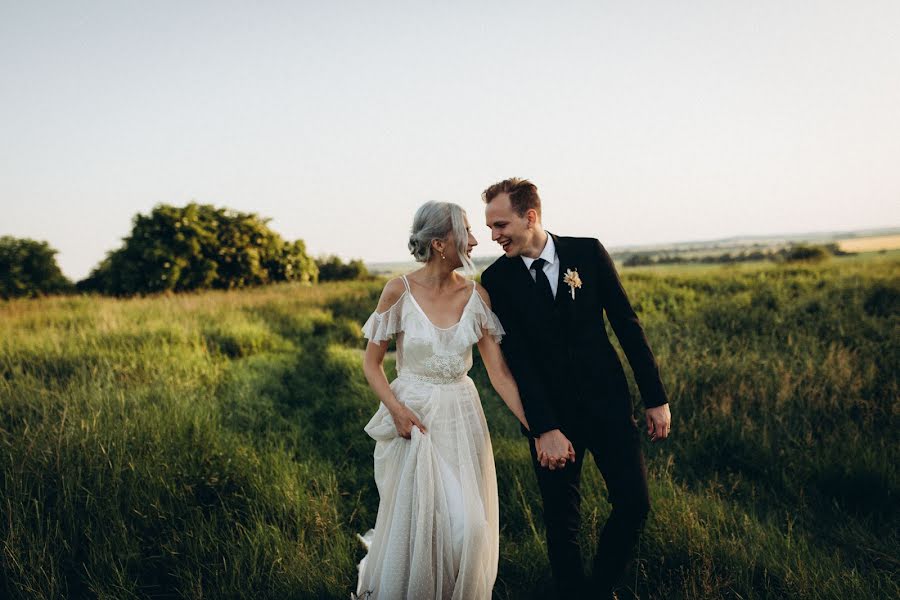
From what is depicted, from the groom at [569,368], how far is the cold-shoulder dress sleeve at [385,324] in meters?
0.54

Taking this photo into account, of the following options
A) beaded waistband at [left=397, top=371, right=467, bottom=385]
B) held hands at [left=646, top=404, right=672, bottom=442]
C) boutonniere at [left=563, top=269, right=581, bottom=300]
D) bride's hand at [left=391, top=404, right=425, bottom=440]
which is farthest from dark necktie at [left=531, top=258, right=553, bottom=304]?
bride's hand at [left=391, top=404, right=425, bottom=440]

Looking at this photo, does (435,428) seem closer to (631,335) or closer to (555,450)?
(555,450)

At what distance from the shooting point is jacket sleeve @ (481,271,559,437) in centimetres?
271

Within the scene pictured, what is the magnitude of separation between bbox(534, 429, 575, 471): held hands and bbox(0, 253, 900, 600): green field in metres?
0.97

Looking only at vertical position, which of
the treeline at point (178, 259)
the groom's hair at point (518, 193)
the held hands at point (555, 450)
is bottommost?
the held hands at point (555, 450)

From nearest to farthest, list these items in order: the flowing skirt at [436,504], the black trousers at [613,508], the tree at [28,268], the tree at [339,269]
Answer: the black trousers at [613,508] → the flowing skirt at [436,504] → the tree at [28,268] → the tree at [339,269]

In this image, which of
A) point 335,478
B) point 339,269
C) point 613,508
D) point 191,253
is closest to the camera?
point 613,508

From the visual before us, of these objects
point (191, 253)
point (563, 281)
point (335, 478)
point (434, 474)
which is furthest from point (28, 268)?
point (563, 281)

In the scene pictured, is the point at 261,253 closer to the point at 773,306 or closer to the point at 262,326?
the point at 262,326

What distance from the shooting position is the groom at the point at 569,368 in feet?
A: 8.88

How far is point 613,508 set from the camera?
268 cm

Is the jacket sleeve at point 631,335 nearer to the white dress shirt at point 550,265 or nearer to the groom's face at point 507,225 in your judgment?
the white dress shirt at point 550,265

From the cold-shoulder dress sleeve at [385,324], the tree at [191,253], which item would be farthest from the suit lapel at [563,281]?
the tree at [191,253]

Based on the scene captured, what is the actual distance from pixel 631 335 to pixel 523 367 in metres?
0.61
